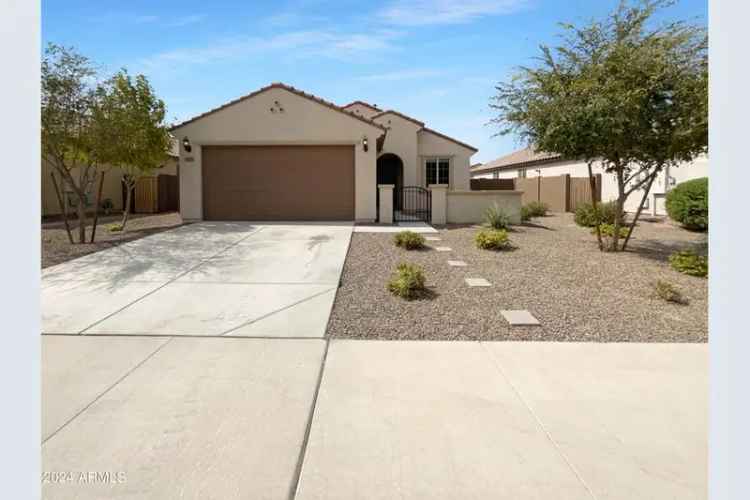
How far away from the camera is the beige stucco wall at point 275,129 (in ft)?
47.2

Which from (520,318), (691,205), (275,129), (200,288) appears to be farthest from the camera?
(691,205)

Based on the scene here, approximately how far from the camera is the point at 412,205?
64.3 feet

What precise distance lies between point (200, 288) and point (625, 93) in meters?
8.88

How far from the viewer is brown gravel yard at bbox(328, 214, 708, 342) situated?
5.29 meters

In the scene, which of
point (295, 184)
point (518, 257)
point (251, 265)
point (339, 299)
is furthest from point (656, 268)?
point (295, 184)

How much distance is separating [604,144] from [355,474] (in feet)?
30.6

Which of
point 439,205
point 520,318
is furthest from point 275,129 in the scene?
point 520,318

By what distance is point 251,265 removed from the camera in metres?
8.31

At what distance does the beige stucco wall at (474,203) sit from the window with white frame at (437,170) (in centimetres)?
822

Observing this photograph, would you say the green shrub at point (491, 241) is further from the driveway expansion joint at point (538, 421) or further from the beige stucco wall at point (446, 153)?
the beige stucco wall at point (446, 153)

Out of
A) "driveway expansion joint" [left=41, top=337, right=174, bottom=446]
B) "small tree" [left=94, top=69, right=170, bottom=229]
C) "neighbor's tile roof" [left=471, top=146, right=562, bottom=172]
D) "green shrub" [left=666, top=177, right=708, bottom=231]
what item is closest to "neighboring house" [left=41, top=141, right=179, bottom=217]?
"small tree" [left=94, top=69, right=170, bottom=229]

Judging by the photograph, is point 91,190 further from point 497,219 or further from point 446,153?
point 497,219

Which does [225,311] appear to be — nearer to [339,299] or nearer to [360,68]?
[339,299]

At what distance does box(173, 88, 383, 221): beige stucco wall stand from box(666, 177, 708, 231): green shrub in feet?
34.4
